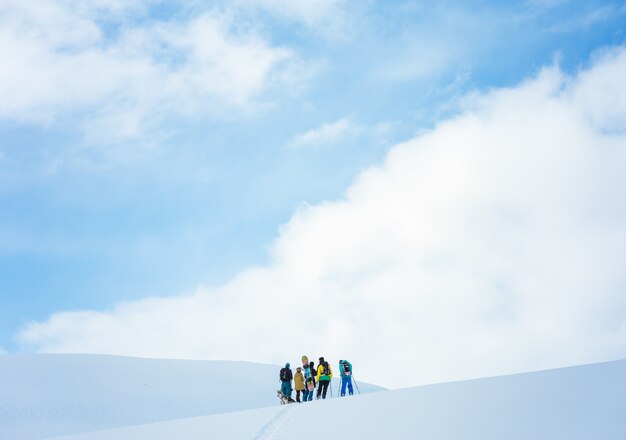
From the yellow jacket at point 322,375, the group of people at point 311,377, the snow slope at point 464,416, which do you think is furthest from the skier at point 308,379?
the snow slope at point 464,416

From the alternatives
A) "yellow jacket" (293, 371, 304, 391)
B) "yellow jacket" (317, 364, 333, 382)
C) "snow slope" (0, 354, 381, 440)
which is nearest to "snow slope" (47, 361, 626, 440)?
"yellow jacket" (317, 364, 333, 382)

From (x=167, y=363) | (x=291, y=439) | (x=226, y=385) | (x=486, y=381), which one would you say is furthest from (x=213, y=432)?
(x=167, y=363)

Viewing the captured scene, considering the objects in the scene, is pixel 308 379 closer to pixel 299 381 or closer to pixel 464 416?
pixel 299 381

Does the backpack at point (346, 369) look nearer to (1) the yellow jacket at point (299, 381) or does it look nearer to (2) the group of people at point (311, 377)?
(2) the group of people at point (311, 377)

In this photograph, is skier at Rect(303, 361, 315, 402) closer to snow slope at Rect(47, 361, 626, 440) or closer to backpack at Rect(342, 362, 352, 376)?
backpack at Rect(342, 362, 352, 376)

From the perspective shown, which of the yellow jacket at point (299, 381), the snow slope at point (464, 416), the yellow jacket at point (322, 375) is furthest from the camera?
the yellow jacket at point (299, 381)

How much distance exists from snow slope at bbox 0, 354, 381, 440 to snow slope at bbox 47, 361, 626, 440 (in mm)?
15379

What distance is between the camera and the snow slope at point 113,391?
1025 inches

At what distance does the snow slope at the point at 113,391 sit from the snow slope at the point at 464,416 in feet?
50.5

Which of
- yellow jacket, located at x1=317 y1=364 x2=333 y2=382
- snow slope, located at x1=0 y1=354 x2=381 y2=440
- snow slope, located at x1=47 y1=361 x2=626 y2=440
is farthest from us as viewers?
snow slope, located at x1=0 y1=354 x2=381 y2=440

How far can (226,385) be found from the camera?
34.5 m

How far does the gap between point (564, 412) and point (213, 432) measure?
17.9ft

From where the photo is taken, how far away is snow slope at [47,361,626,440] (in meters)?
8.16

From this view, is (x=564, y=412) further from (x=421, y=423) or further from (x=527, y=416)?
(x=421, y=423)
